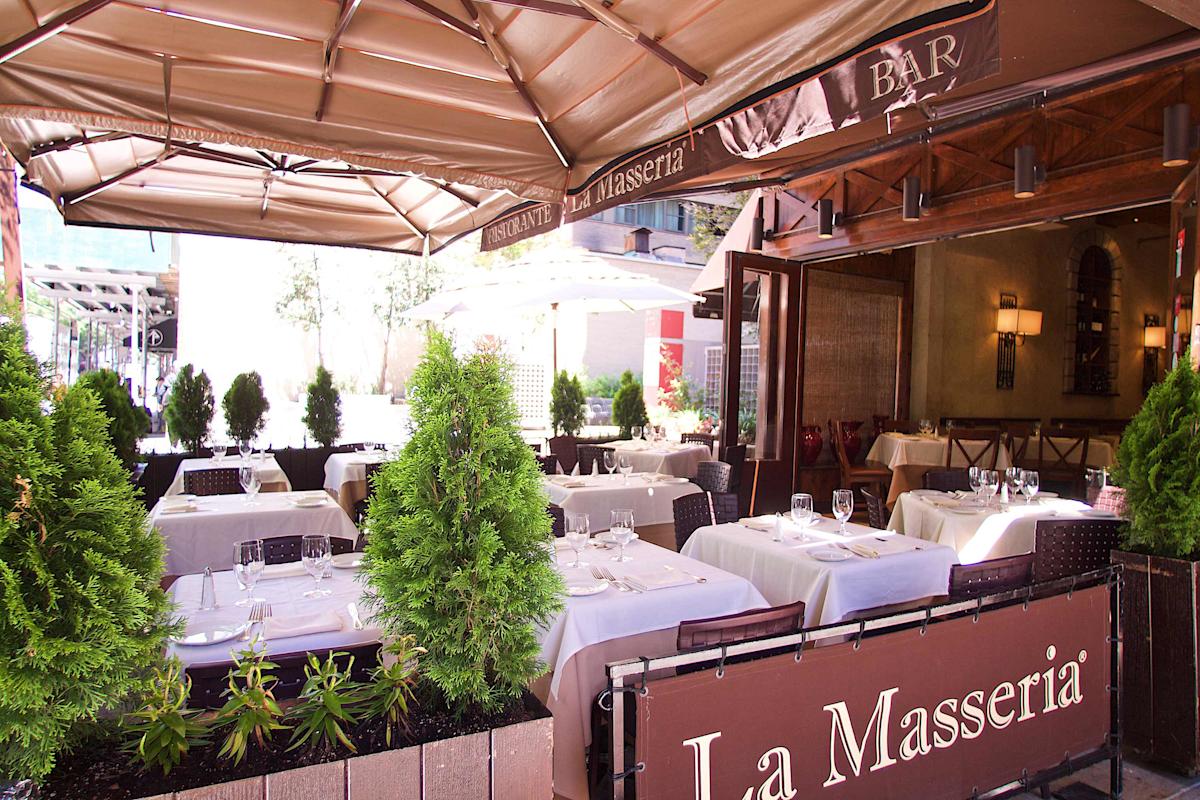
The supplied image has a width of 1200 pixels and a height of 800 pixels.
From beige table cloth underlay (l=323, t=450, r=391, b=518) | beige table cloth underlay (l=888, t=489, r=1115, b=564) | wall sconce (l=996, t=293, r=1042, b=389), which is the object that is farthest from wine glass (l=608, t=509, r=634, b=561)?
wall sconce (l=996, t=293, r=1042, b=389)

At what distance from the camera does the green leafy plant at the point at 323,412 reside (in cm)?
833

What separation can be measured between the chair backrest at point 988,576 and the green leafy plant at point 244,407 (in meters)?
7.01

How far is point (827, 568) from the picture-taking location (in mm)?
3469

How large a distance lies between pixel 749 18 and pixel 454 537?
1813 millimetres

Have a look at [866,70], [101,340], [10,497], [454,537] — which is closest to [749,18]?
[866,70]

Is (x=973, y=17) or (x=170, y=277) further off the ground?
(x=170, y=277)

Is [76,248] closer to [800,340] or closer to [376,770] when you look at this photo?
[800,340]

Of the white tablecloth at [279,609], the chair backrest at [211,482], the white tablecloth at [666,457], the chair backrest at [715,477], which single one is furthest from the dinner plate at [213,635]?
the white tablecloth at [666,457]

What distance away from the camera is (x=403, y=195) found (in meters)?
4.91

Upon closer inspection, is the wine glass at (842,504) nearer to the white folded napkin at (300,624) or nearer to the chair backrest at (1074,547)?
the chair backrest at (1074,547)

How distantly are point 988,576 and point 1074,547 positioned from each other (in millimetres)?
914

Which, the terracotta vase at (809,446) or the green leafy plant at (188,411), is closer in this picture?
the green leafy plant at (188,411)

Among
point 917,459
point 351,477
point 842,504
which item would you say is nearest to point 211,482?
point 351,477

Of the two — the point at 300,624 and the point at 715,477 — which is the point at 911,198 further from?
the point at 300,624
